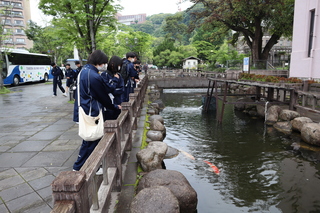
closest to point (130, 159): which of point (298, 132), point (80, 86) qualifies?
point (80, 86)

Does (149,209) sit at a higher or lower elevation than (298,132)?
higher

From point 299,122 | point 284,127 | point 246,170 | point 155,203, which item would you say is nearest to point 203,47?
point 284,127

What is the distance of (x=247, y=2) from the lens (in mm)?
22391

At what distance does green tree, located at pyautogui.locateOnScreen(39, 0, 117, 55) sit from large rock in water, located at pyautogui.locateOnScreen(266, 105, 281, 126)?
10.3 meters

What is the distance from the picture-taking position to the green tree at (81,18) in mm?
12022

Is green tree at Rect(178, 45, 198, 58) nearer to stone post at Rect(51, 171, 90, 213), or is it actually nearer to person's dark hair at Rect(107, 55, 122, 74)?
person's dark hair at Rect(107, 55, 122, 74)

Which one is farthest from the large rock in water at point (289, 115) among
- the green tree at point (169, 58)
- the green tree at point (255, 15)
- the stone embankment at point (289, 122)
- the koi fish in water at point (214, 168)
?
the green tree at point (169, 58)

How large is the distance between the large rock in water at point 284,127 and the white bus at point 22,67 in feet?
64.7

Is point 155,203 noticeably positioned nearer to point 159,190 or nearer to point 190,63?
point 159,190

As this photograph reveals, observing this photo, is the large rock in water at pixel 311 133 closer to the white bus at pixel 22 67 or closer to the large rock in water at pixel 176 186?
the large rock in water at pixel 176 186

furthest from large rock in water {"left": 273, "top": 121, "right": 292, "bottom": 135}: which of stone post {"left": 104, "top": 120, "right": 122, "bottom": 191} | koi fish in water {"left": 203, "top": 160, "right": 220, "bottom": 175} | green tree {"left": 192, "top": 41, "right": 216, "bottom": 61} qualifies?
green tree {"left": 192, "top": 41, "right": 216, "bottom": 61}

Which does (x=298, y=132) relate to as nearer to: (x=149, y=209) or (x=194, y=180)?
(x=194, y=180)

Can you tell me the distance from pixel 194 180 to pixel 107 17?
33.9ft

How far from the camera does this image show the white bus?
20.0m
